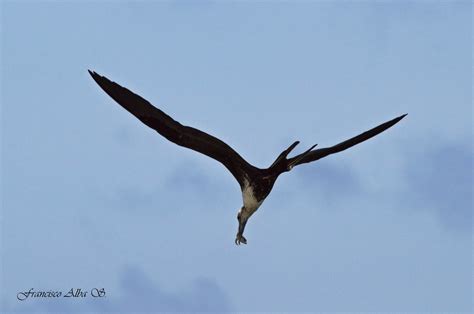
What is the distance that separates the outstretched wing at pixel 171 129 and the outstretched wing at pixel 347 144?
1.25 m

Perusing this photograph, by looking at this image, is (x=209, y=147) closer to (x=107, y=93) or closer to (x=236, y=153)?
(x=236, y=153)

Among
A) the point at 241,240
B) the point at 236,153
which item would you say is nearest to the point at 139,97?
the point at 236,153

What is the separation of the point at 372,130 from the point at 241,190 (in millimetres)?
2575

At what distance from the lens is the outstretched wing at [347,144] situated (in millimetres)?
22906

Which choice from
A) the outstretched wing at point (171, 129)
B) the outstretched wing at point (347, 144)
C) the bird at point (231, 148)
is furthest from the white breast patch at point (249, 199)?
the outstretched wing at point (347, 144)

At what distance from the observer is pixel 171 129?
21.9 meters

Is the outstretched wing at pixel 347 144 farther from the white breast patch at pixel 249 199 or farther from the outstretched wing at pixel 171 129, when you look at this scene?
the outstretched wing at pixel 171 129

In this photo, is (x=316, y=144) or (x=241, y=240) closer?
(x=316, y=144)

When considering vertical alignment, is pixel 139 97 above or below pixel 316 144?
above

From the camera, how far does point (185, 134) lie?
2189 cm

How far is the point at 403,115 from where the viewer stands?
75.7ft

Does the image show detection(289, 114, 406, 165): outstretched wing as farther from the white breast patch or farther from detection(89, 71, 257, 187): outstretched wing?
detection(89, 71, 257, 187): outstretched wing

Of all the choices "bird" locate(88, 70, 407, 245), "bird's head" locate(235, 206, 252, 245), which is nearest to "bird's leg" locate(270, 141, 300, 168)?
"bird" locate(88, 70, 407, 245)

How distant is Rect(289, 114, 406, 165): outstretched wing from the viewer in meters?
22.9
